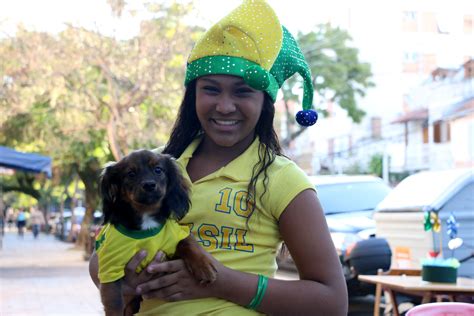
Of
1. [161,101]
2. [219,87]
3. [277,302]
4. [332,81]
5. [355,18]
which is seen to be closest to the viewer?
[277,302]

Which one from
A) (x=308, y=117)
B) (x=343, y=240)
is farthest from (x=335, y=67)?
(x=308, y=117)

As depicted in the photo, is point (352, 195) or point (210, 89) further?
point (352, 195)

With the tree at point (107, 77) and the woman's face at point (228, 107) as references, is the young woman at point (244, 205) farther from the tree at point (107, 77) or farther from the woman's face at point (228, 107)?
the tree at point (107, 77)

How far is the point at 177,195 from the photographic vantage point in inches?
95.1

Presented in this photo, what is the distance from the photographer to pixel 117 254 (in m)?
2.33

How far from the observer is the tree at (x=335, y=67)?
3434 cm

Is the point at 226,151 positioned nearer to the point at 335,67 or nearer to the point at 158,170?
the point at 158,170

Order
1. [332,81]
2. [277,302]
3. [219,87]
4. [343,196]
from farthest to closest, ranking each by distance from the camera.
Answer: [332,81], [343,196], [219,87], [277,302]

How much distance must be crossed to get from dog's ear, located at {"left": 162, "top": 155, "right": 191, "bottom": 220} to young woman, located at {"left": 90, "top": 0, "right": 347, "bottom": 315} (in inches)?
1.1

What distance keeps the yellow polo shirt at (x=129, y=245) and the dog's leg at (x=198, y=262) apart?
6 cm

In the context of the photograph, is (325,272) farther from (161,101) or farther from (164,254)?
(161,101)

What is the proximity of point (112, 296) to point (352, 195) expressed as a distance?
10060 mm

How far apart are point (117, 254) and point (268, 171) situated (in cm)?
49

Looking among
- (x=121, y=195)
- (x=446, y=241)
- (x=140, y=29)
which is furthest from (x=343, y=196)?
(x=121, y=195)
